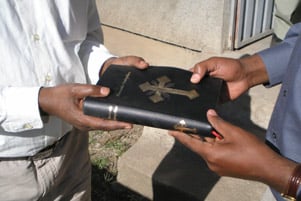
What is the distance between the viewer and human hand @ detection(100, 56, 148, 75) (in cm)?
168

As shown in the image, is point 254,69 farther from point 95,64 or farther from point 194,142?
A: point 95,64

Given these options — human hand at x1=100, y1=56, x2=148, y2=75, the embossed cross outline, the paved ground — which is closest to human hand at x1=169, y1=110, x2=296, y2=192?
the embossed cross outline

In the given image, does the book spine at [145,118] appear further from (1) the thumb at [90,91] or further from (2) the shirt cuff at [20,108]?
(2) the shirt cuff at [20,108]

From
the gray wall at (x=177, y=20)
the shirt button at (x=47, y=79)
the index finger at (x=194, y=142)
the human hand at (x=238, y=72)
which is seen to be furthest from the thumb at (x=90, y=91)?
the gray wall at (x=177, y=20)

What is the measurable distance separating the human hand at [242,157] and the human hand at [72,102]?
0.23 m

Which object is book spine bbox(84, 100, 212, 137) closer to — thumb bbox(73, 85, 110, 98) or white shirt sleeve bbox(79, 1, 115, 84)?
thumb bbox(73, 85, 110, 98)

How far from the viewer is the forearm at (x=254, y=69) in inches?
71.6

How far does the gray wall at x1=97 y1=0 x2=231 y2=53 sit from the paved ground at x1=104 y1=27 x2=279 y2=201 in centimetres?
77

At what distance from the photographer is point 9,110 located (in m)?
1.41

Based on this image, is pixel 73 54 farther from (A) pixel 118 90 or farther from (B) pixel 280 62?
(B) pixel 280 62

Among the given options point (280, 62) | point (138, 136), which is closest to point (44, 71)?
point (280, 62)

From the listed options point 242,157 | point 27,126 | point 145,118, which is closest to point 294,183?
Answer: point 242,157

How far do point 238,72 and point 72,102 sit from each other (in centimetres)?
70

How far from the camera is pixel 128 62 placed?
5.64ft
